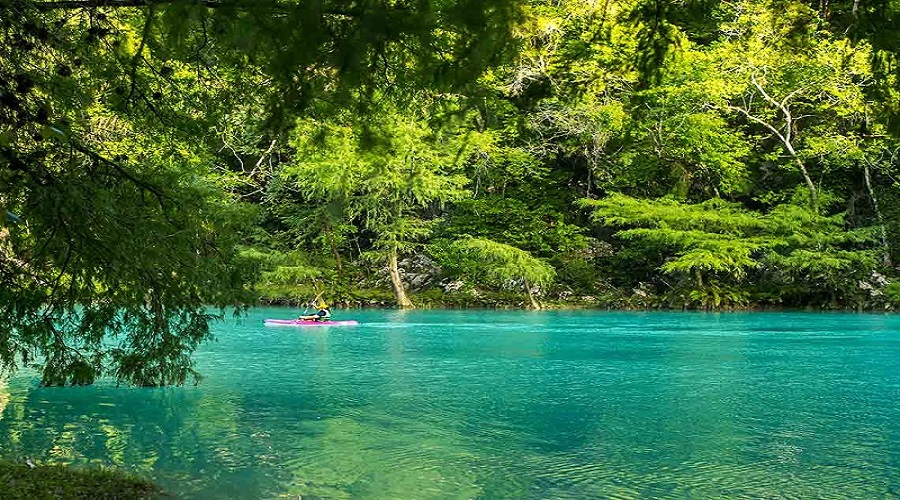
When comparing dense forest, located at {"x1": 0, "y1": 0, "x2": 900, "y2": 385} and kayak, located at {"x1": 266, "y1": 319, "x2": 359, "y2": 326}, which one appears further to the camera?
kayak, located at {"x1": 266, "y1": 319, "x2": 359, "y2": 326}

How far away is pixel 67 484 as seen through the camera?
532cm

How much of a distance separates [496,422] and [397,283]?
66.3 ft

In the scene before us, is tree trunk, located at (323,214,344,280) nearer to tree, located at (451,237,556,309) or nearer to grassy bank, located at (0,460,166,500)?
tree, located at (451,237,556,309)

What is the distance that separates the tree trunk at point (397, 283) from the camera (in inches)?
1144

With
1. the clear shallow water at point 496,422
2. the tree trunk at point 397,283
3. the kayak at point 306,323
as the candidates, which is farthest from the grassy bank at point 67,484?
the tree trunk at point 397,283

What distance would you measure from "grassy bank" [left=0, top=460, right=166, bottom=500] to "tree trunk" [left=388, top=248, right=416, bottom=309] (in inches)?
902

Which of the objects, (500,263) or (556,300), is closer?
(500,263)

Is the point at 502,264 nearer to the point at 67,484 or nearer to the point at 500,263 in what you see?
the point at 500,263

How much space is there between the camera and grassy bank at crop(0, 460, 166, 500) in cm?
501

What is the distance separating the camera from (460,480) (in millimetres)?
6801

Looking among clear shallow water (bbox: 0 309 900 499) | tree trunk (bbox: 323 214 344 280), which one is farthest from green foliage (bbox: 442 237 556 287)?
clear shallow water (bbox: 0 309 900 499)

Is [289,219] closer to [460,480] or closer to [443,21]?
[460,480]

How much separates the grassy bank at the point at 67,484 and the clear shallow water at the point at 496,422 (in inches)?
19.3

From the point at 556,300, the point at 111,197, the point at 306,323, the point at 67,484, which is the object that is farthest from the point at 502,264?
the point at 67,484
